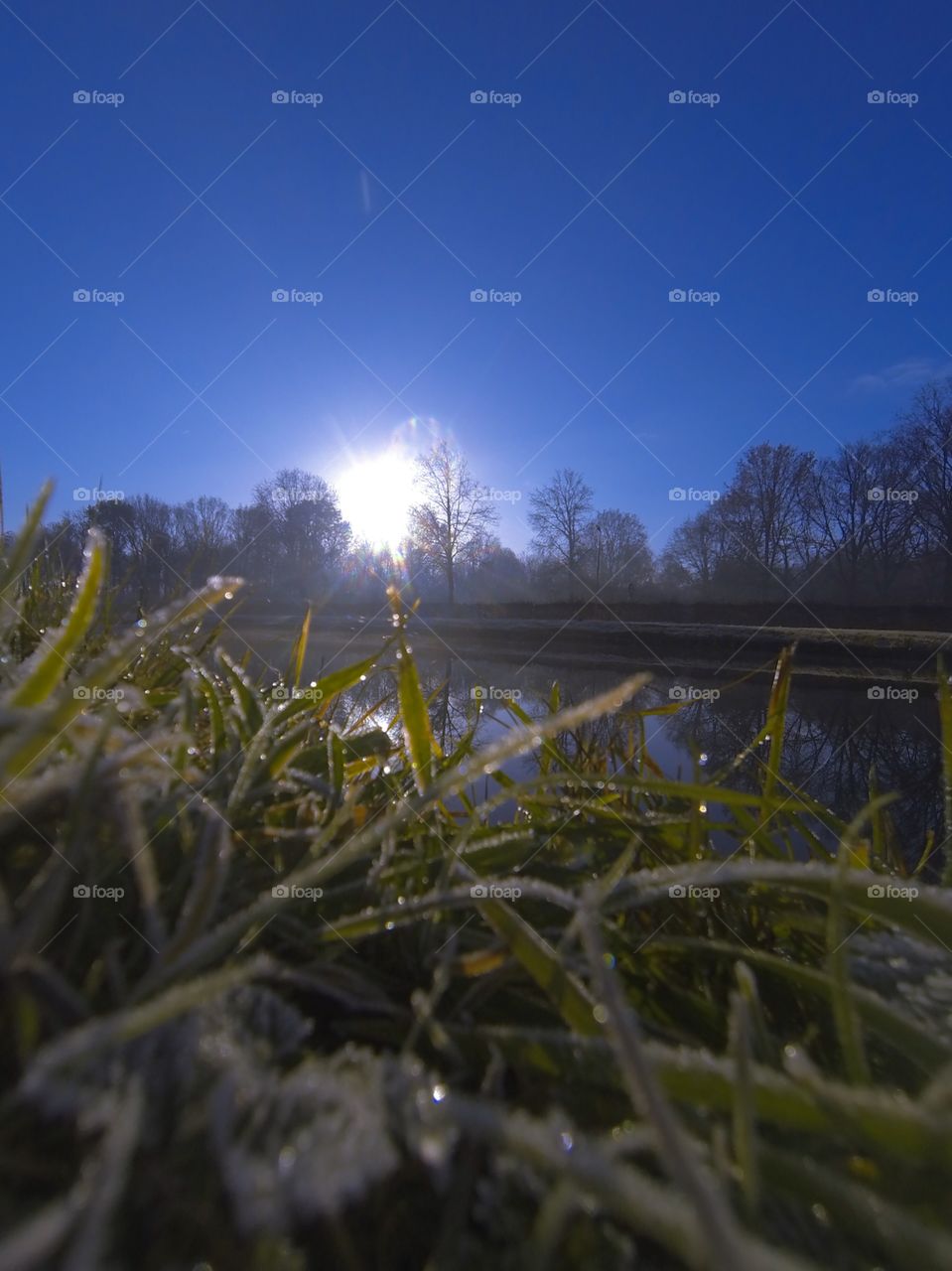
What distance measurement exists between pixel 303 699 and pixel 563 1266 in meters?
0.66

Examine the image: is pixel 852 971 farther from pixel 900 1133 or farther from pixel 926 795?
pixel 926 795

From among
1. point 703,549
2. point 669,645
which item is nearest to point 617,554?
point 703,549

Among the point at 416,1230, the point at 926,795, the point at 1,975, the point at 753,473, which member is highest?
the point at 753,473

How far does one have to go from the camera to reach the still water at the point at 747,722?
6.92 ft

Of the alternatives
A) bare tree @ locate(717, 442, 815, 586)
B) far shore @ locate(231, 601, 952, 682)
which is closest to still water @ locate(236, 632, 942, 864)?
far shore @ locate(231, 601, 952, 682)

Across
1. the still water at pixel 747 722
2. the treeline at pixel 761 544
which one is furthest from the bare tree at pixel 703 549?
the still water at pixel 747 722

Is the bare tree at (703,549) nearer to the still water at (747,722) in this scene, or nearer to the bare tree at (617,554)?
the bare tree at (617,554)

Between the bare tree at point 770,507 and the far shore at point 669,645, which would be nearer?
the far shore at point 669,645

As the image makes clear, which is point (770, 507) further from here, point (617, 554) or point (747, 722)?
point (747, 722)

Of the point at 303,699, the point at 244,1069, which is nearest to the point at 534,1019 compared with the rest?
the point at 244,1069

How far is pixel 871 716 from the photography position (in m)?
6.21

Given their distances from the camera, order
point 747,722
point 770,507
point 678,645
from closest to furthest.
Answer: point 747,722 < point 678,645 < point 770,507

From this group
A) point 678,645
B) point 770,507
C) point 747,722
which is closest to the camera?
point 747,722

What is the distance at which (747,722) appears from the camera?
5113mm
